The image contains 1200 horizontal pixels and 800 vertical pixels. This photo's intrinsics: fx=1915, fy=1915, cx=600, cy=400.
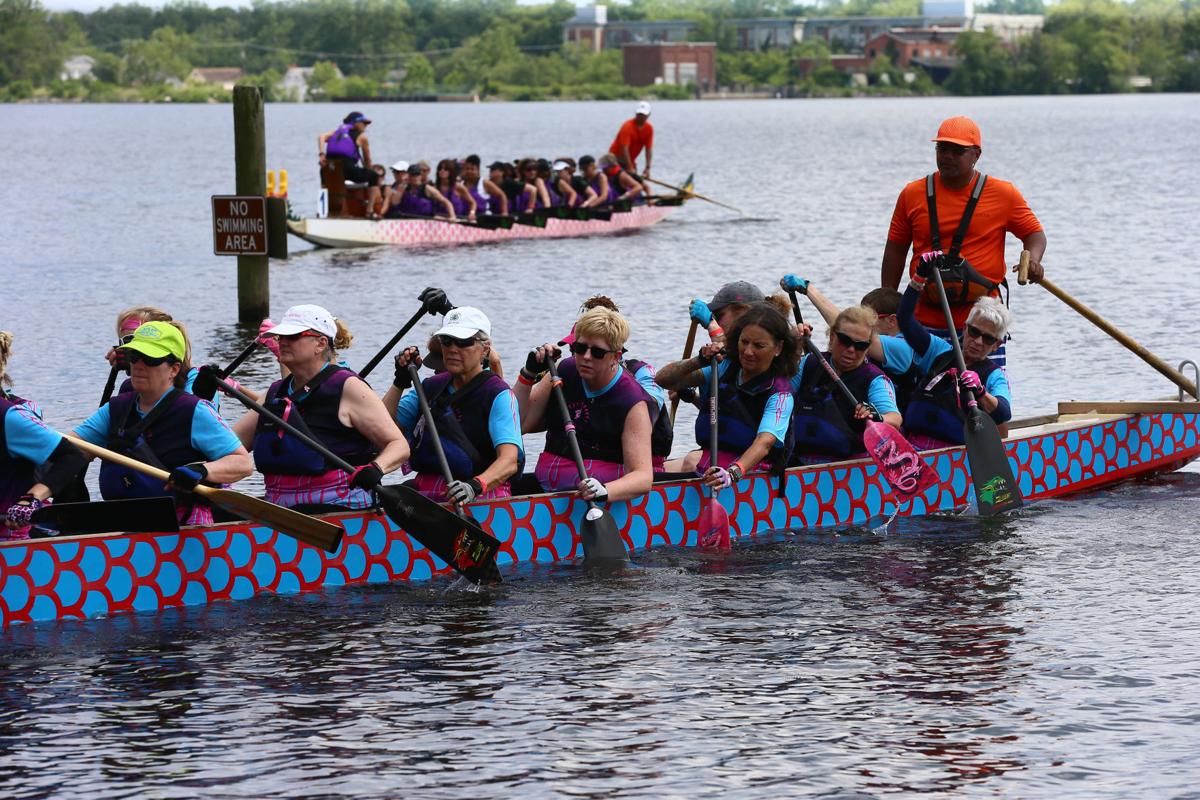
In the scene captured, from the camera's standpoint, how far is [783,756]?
740cm

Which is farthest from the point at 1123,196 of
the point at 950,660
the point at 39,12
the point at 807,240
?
the point at 39,12

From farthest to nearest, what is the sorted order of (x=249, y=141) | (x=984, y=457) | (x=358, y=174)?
(x=358, y=174) → (x=249, y=141) → (x=984, y=457)

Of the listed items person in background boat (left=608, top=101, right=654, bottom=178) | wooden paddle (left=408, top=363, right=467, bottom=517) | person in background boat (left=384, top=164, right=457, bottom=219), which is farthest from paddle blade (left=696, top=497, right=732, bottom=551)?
person in background boat (left=608, top=101, right=654, bottom=178)

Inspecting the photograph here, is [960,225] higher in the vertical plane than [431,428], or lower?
higher

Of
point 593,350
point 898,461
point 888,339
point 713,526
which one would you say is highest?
point 593,350

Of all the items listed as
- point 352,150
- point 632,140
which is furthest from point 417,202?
point 632,140

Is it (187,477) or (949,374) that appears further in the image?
(949,374)

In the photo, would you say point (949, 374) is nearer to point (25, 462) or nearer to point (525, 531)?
point (525, 531)

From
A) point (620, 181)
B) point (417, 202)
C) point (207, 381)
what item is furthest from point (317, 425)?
point (620, 181)

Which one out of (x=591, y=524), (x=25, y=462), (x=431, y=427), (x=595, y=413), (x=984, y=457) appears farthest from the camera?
(x=984, y=457)

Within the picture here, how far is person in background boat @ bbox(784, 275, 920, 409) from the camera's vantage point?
1117cm

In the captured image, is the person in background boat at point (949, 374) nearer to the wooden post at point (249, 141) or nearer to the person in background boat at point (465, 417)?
the person in background boat at point (465, 417)

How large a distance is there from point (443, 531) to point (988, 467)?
3.75 m

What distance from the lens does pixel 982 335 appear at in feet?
36.7
